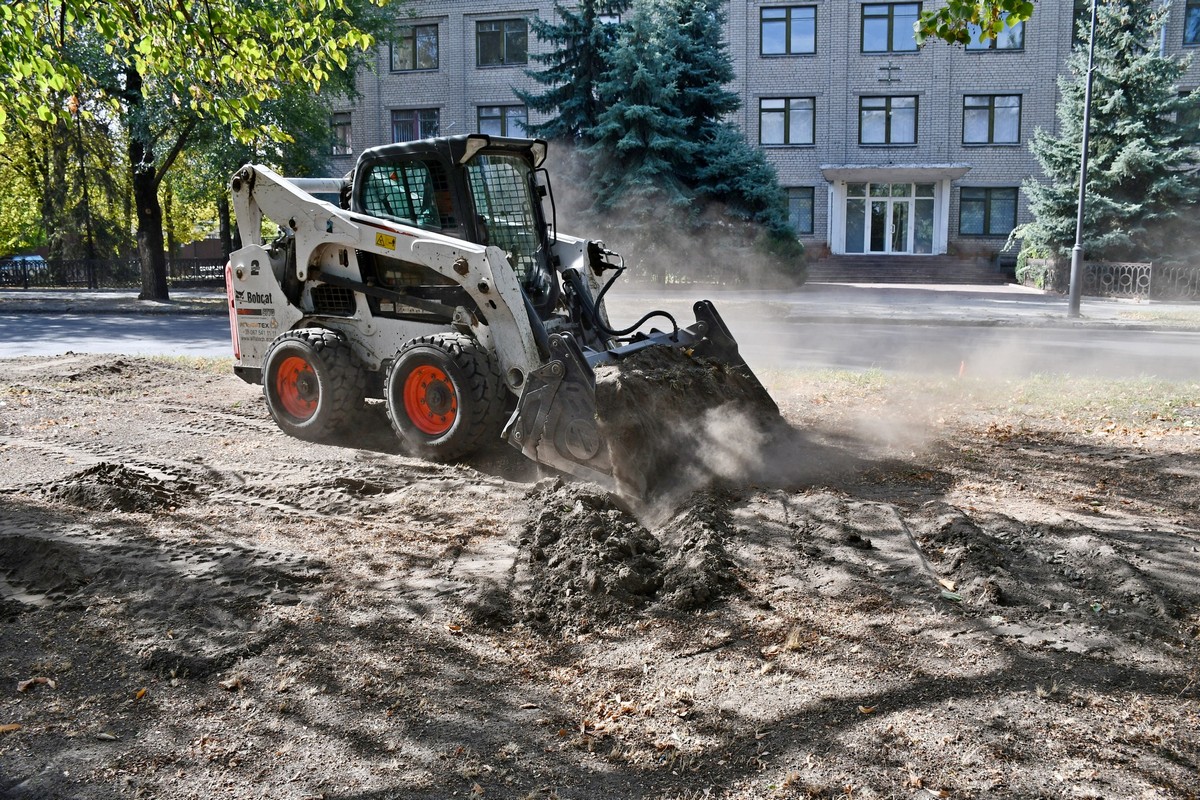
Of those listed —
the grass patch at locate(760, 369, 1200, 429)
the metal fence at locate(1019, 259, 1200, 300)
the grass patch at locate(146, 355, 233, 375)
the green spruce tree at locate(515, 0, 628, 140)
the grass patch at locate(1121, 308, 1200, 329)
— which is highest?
the green spruce tree at locate(515, 0, 628, 140)

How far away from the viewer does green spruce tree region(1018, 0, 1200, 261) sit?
27391 mm

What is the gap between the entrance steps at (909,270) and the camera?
35.8 meters

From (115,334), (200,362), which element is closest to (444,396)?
(200,362)

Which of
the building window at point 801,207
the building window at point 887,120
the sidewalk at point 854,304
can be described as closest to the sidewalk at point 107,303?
the sidewalk at point 854,304

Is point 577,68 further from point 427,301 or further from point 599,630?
point 599,630

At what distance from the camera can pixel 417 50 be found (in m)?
41.6

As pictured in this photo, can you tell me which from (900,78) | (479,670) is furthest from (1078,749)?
(900,78)

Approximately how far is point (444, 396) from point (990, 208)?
3561 cm

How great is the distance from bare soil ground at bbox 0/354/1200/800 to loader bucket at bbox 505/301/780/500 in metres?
0.24

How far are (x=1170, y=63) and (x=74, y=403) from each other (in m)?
28.8

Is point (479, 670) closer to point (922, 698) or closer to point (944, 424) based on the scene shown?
point (922, 698)

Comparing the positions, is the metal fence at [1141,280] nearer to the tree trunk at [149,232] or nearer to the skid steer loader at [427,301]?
the skid steer loader at [427,301]

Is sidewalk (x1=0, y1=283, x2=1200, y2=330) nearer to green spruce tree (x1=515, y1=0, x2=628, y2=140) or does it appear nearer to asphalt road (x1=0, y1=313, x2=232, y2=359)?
asphalt road (x1=0, y1=313, x2=232, y2=359)

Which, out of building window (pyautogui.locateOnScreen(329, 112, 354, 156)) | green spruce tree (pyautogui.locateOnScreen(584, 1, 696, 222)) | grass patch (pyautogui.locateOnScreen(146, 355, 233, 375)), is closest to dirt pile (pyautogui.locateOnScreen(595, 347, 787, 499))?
grass patch (pyautogui.locateOnScreen(146, 355, 233, 375))
